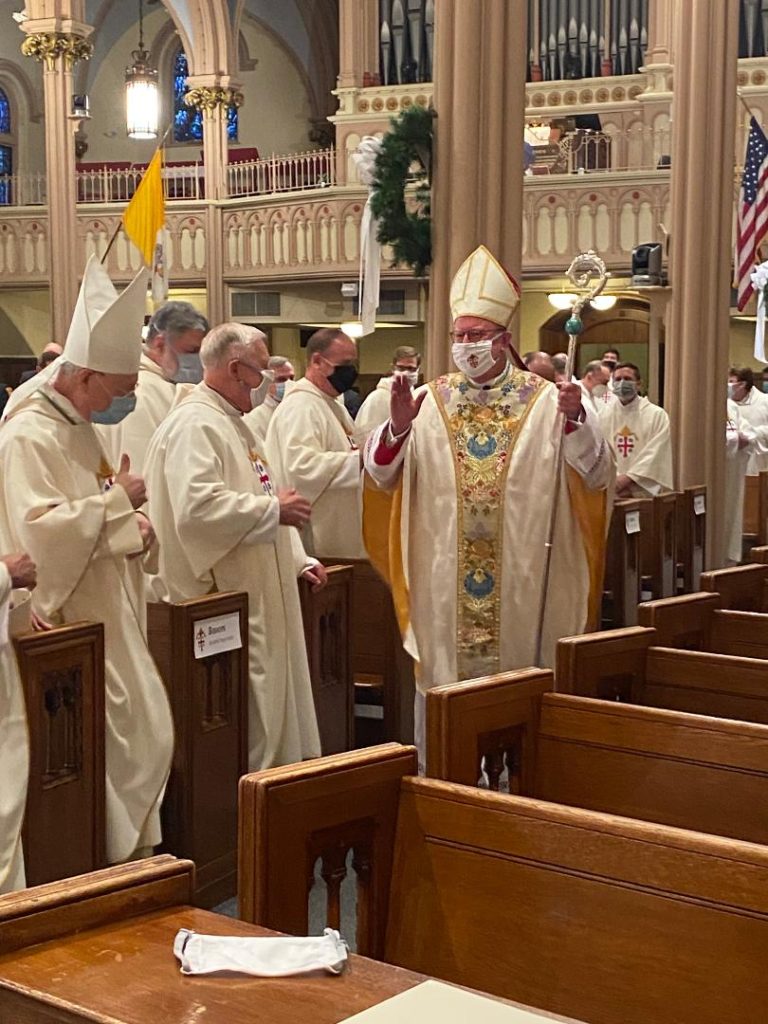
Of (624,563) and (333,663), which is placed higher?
(624,563)

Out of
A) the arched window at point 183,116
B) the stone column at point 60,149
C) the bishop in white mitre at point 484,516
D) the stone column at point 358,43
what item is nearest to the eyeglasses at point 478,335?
the bishop in white mitre at point 484,516

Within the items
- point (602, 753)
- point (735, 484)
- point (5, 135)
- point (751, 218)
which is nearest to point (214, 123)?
point (5, 135)

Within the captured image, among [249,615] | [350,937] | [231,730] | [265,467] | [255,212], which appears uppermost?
[255,212]

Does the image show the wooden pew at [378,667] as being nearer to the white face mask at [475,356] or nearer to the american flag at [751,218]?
the white face mask at [475,356]

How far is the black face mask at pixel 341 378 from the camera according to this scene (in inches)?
289

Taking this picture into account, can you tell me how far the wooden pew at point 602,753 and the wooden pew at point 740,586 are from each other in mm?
1839

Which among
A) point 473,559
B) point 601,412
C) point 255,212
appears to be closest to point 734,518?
point 601,412

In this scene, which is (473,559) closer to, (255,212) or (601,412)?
(601,412)

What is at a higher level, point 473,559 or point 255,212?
point 255,212

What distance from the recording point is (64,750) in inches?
162

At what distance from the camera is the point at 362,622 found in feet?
20.7

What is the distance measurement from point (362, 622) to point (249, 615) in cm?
125

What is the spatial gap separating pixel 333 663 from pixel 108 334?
1.91m

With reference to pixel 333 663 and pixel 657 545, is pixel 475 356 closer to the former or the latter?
pixel 333 663
